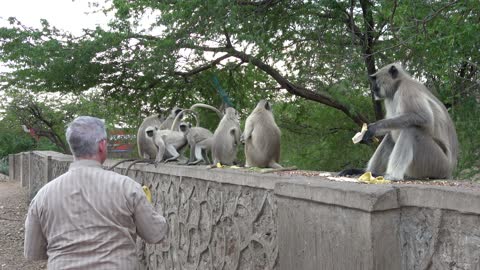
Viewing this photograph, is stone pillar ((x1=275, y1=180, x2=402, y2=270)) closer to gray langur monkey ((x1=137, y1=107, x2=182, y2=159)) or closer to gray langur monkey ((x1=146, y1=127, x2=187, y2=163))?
gray langur monkey ((x1=146, y1=127, x2=187, y2=163))

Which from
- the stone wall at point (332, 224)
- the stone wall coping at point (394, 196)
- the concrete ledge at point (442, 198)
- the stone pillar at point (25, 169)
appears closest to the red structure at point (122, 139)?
the stone pillar at point (25, 169)

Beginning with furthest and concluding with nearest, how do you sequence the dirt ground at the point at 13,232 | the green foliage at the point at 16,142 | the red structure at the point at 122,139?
the green foliage at the point at 16,142
the red structure at the point at 122,139
the dirt ground at the point at 13,232

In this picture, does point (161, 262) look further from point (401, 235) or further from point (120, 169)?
point (401, 235)

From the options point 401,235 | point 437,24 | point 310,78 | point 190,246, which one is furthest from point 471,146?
point 401,235

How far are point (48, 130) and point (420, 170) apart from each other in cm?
2424

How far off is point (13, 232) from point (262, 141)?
340 inches

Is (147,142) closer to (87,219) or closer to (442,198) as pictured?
(87,219)

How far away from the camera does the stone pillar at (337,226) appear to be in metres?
2.49

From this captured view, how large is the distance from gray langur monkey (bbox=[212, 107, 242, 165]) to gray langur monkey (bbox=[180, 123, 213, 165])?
535mm

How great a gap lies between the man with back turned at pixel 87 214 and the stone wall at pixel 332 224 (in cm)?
95

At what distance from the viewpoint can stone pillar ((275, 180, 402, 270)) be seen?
2.49 m

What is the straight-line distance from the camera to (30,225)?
2.80 meters

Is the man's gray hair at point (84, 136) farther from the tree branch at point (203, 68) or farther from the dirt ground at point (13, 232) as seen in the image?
the tree branch at point (203, 68)

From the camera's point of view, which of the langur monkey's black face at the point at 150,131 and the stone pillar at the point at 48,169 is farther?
the stone pillar at the point at 48,169
